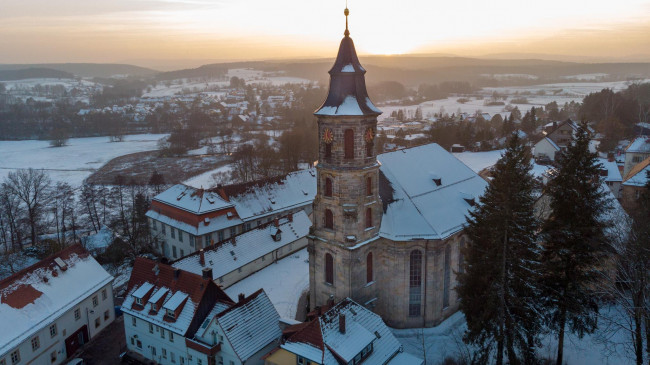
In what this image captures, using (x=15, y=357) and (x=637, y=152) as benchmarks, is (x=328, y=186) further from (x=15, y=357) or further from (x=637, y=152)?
(x=637, y=152)

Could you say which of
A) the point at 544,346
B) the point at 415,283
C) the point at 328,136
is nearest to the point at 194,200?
the point at 328,136

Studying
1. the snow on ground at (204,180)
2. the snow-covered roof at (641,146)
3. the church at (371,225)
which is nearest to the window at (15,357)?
the church at (371,225)

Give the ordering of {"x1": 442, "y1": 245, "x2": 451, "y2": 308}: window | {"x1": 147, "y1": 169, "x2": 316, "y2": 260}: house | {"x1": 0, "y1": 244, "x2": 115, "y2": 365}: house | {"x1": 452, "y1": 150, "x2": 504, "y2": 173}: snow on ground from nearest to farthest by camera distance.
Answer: {"x1": 0, "y1": 244, "x2": 115, "y2": 365}: house → {"x1": 442, "y1": 245, "x2": 451, "y2": 308}: window → {"x1": 147, "y1": 169, "x2": 316, "y2": 260}: house → {"x1": 452, "y1": 150, "x2": 504, "y2": 173}: snow on ground

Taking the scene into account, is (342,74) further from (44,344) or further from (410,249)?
(44,344)

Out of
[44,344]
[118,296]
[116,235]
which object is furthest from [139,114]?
[44,344]

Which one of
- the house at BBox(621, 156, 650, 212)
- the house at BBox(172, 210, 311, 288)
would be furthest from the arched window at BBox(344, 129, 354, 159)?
the house at BBox(621, 156, 650, 212)

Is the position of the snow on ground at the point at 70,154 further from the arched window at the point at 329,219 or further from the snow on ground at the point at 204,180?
the arched window at the point at 329,219

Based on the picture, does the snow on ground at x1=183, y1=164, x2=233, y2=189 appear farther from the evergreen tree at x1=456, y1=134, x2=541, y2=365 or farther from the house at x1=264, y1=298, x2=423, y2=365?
the evergreen tree at x1=456, y1=134, x2=541, y2=365

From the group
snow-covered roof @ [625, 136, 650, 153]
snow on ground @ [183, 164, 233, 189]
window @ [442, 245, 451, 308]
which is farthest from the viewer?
snow on ground @ [183, 164, 233, 189]
